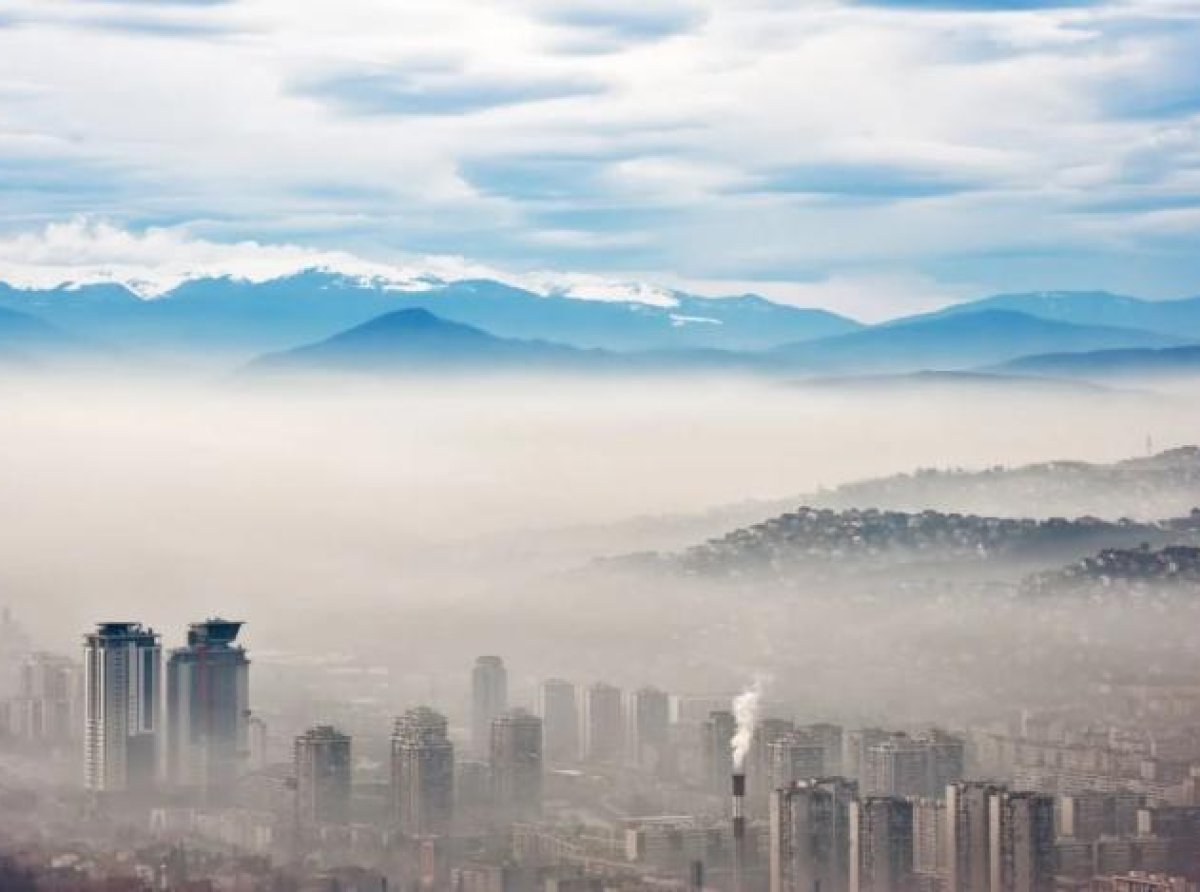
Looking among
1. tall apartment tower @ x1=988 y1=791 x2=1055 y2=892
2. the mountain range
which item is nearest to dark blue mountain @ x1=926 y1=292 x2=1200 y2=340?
the mountain range

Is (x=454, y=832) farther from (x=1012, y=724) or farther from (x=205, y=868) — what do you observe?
(x=1012, y=724)

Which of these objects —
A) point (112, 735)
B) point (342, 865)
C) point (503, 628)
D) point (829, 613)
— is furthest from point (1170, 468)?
point (342, 865)

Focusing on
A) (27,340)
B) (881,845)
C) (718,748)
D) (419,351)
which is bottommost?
(881,845)

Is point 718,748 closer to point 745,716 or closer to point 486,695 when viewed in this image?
point 745,716

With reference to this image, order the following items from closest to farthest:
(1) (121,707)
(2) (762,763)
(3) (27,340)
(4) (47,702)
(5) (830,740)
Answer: (2) (762,763)
(5) (830,740)
(1) (121,707)
(4) (47,702)
(3) (27,340)

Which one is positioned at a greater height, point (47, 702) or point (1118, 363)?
point (1118, 363)

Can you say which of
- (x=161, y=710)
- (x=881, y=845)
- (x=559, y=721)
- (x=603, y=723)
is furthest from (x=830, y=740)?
(x=161, y=710)
